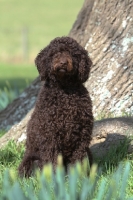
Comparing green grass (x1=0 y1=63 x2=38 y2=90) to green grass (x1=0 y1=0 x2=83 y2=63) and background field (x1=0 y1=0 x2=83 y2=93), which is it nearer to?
background field (x1=0 y1=0 x2=83 y2=93)

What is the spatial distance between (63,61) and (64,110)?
0.53 m

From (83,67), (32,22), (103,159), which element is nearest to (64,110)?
(83,67)

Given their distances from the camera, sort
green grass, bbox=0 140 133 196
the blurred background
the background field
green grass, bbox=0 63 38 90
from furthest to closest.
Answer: the background field → the blurred background → green grass, bbox=0 63 38 90 → green grass, bbox=0 140 133 196

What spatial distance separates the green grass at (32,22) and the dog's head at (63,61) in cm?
2324

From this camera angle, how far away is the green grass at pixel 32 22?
32.1m

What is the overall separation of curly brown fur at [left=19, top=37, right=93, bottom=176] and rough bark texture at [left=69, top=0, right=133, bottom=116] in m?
1.52

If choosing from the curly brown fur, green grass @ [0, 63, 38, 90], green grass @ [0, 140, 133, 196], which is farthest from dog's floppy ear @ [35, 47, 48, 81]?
green grass @ [0, 63, 38, 90]

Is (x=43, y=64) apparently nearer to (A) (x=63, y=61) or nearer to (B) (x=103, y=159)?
(A) (x=63, y=61)

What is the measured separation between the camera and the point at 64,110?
512 cm

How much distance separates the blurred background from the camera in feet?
81.5

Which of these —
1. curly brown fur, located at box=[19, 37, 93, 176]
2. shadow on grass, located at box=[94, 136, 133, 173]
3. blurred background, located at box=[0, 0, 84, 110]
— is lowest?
shadow on grass, located at box=[94, 136, 133, 173]

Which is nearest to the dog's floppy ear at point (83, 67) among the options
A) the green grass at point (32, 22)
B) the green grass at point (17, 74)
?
the green grass at point (17, 74)

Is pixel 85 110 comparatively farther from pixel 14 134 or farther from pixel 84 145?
pixel 14 134

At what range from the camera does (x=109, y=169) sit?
5355 millimetres
